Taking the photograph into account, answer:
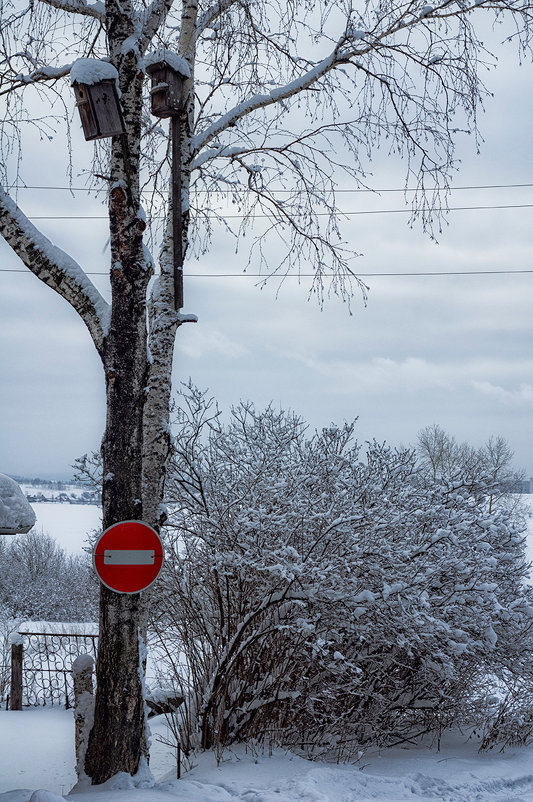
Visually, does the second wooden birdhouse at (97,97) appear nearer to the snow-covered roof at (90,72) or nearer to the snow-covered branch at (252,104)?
the snow-covered roof at (90,72)

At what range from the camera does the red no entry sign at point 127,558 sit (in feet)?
15.2

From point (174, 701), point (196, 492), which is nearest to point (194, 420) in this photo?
point (196, 492)

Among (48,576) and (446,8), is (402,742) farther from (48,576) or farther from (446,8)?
(48,576)

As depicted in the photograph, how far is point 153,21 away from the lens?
530 cm

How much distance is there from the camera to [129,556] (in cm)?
466

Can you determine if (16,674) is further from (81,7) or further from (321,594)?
(81,7)

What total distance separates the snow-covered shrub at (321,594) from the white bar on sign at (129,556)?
3.39 feet

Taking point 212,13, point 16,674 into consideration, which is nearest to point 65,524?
point 16,674

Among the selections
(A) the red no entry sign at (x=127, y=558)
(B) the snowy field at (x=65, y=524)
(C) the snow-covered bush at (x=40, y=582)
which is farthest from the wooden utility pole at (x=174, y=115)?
(B) the snowy field at (x=65, y=524)

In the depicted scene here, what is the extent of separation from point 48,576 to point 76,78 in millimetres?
23973

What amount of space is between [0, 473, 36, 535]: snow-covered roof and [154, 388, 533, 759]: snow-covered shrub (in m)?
1.38

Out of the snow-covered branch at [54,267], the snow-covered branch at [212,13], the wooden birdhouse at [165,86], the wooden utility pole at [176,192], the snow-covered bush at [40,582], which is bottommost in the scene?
the snow-covered bush at [40,582]

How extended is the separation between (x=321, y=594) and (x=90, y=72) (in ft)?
13.0

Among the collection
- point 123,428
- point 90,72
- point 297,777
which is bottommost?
point 297,777
